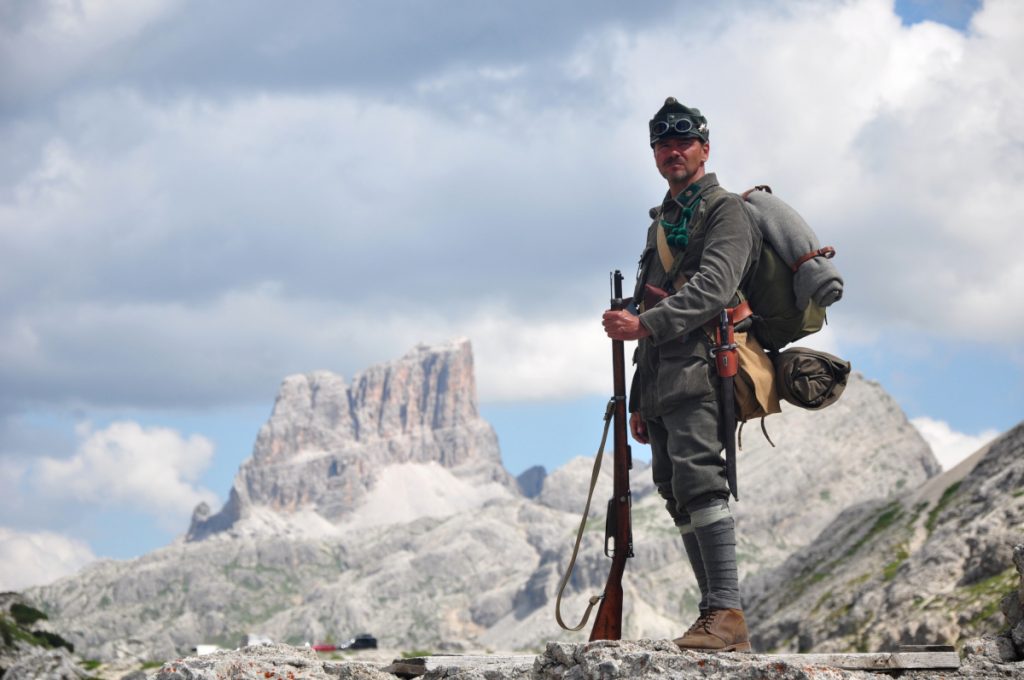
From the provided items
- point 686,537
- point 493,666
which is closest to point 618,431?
point 686,537

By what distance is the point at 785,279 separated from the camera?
29.5ft

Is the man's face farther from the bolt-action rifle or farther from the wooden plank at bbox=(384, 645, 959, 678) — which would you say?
the wooden plank at bbox=(384, 645, 959, 678)

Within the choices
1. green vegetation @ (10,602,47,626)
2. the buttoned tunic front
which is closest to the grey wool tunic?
the buttoned tunic front

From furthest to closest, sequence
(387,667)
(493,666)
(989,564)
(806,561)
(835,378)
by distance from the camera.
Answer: (806,561), (989,564), (835,378), (387,667), (493,666)

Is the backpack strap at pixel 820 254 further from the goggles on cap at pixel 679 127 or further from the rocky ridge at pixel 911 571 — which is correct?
the rocky ridge at pixel 911 571

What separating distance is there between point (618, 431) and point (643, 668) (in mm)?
2665

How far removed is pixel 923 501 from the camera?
187 feet

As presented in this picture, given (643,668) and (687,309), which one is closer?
(643,668)

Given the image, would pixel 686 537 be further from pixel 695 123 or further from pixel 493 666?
pixel 695 123

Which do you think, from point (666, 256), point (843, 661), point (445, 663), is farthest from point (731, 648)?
point (666, 256)

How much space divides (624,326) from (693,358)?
56cm

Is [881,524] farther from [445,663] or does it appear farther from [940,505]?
[445,663]

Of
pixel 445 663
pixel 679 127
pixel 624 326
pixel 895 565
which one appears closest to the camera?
pixel 445 663

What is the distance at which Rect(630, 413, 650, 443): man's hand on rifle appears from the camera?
9.20 metres
